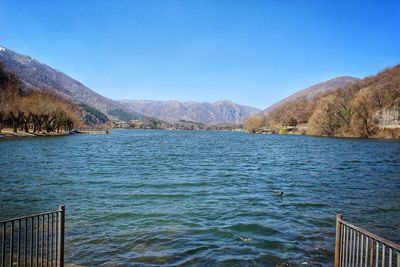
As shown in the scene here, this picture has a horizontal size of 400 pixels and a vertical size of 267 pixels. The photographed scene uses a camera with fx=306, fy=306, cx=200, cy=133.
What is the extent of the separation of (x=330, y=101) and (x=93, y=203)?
135m

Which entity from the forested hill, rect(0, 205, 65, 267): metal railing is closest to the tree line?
rect(0, 205, 65, 267): metal railing

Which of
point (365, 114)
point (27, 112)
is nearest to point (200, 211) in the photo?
point (27, 112)

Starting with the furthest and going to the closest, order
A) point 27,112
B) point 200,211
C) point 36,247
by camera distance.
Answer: point 27,112, point 200,211, point 36,247

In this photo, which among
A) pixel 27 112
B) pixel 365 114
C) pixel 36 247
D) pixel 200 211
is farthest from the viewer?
pixel 365 114

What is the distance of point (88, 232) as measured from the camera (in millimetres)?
14070

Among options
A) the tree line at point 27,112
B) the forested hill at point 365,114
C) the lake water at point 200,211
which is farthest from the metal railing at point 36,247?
the forested hill at point 365,114

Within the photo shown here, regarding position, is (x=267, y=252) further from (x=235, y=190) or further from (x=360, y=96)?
(x=360, y=96)

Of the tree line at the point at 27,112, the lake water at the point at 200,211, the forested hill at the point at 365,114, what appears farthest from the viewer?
the forested hill at the point at 365,114

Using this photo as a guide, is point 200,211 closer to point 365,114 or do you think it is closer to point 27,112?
point 27,112

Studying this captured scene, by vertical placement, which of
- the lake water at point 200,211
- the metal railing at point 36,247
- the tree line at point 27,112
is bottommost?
the lake water at point 200,211

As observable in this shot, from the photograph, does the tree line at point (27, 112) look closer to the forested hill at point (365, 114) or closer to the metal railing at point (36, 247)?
the metal railing at point (36, 247)

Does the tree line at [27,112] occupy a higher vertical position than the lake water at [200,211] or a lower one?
higher

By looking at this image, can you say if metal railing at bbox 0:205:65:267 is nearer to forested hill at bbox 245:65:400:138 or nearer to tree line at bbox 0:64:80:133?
tree line at bbox 0:64:80:133

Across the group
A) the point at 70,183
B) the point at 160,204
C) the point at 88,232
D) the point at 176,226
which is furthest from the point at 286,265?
the point at 70,183
